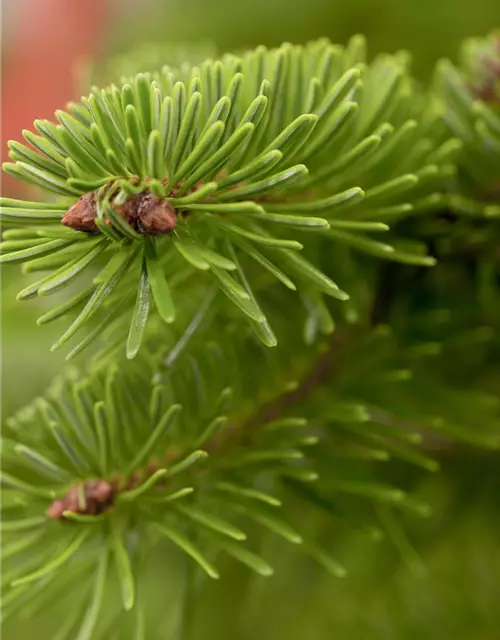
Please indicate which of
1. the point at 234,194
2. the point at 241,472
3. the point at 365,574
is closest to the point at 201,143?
the point at 234,194

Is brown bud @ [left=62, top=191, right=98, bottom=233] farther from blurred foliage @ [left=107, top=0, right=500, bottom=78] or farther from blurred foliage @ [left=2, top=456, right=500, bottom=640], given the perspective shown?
blurred foliage @ [left=107, top=0, right=500, bottom=78]

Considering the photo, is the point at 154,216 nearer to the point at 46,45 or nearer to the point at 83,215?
the point at 83,215

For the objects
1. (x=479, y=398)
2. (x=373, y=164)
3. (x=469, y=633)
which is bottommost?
(x=469, y=633)

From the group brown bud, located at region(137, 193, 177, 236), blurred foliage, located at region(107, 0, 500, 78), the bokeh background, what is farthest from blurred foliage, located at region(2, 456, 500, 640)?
blurred foliage, located at region(107, 0, 500, 78)

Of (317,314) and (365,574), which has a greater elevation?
(317,314)

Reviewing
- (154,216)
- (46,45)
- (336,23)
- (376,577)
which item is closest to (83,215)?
(154,216)

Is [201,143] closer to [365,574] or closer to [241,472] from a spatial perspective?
[241,472]

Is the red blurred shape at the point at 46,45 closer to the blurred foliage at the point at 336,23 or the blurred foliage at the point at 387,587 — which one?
the blurred foliage at the point at 336,23

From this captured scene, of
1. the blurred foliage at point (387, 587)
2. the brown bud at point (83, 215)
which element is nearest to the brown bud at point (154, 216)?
the brown bud at point (83, 215)

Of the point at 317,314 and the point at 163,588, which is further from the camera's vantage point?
the point at 163,588
